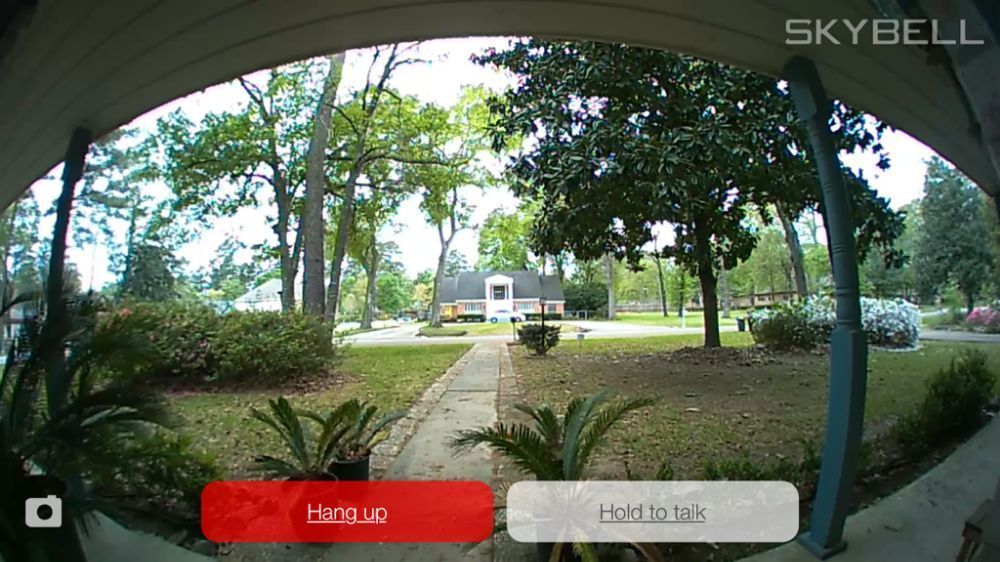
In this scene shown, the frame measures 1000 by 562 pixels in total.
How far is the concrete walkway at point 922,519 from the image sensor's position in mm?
1902

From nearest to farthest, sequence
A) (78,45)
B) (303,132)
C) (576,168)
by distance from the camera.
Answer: (78,45)
(576,168)
(303,132)

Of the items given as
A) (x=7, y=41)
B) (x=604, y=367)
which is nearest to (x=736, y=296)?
(x=604, y=367)

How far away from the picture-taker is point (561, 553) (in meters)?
1.86

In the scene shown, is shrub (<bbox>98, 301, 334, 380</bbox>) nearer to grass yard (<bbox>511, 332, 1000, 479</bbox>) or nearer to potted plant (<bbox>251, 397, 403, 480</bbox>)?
grass yard (<bbox>511, 332, 1000, 479</bbox>)

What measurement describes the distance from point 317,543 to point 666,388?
4968 mm

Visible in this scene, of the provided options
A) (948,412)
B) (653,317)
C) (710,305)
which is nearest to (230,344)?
(948,412)

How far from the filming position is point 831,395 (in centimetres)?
198

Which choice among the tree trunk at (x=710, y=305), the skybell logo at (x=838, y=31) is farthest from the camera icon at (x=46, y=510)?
the tree trunk at (x=710, y=305)

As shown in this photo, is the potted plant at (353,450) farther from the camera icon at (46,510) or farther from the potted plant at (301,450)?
the camera icon at (46,510)

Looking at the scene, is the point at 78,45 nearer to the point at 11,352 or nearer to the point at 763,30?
the point at 11,352

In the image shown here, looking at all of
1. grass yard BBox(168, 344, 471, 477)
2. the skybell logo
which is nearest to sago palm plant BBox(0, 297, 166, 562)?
grass yard BBox(168, 344, 471, 477)

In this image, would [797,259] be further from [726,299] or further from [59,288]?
[59,288]

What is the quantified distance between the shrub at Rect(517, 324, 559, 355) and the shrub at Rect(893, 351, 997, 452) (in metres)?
6.60

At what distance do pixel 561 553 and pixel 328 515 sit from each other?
131 cm
